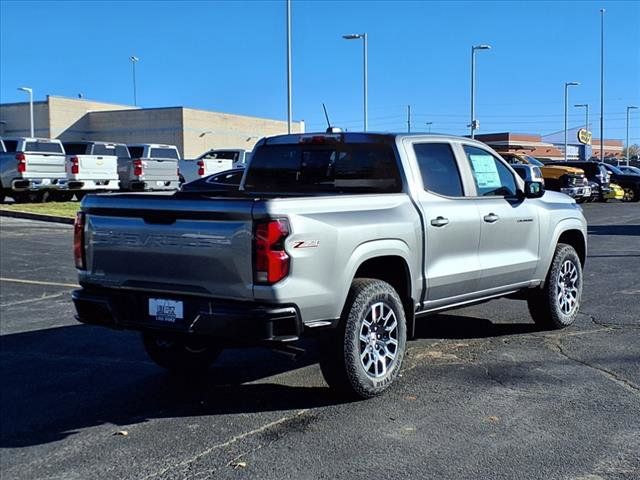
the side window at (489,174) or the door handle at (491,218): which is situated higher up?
the side window at (489,174)

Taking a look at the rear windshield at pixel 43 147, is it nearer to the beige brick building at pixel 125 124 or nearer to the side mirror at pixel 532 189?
the side mirror at pixel 532 189

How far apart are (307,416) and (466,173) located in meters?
2.66

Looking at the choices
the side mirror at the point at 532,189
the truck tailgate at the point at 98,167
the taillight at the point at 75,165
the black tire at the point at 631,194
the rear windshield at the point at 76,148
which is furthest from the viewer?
the black tire at the point at 631,194

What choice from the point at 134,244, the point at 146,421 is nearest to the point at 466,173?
the point at 134,244

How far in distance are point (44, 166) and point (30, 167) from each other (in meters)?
0.43

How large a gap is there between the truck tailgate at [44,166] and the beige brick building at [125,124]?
97.6 feet

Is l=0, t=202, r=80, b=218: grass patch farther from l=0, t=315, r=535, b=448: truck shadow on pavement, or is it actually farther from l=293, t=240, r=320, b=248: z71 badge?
l=293, t=240, r=320, b=248: z71 badge

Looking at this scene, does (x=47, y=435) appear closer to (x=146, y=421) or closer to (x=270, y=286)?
(x=146, y=421)

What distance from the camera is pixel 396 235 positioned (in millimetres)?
5363

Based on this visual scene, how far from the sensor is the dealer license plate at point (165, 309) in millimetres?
4832

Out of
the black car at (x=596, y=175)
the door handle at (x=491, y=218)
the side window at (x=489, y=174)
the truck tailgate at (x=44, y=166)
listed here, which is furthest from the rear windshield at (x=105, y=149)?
the door handle at (x=491, y=218)

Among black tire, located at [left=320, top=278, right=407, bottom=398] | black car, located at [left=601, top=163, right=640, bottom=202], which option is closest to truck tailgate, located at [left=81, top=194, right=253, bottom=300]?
black tire, located at [left=320, top=278, right=407, bottom=398]

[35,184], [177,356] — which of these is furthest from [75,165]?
[177,356]

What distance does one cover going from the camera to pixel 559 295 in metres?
7.34
